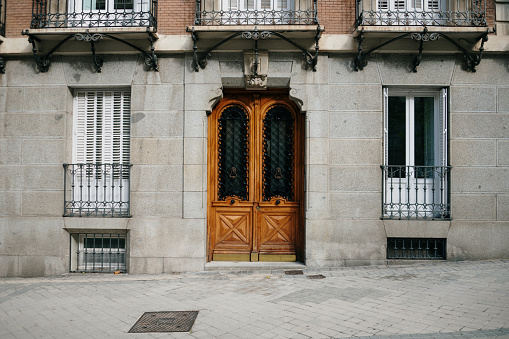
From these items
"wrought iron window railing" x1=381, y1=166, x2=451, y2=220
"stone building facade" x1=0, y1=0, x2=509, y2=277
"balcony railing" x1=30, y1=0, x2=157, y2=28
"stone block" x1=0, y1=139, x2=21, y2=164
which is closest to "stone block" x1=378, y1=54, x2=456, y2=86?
"stone building facade" x1=0, y1=0, x2=509, y2=277

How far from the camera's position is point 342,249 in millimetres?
9016

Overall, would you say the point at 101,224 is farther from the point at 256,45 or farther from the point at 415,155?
the point at 415,155

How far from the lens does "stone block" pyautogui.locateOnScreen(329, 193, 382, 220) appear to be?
9.05m

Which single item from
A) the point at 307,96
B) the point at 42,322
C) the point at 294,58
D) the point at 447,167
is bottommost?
the point at 42,322

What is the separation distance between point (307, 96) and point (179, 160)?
119 inches

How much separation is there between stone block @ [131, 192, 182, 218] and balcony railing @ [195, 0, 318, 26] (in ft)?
12.0

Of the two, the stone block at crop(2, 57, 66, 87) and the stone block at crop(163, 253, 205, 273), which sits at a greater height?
the stone block at crop(2, 57, 66, 87)

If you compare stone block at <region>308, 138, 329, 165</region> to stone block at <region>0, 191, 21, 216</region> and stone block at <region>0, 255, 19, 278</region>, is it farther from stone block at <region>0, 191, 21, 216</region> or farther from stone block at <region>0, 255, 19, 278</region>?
stone block at <region>0, 255, 19, 278</region>

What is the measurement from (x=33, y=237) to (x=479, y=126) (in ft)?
31.9

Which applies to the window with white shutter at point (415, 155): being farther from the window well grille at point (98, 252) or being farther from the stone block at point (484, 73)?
the window well grille at point (98, 252)

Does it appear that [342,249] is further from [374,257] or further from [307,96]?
[307,96]

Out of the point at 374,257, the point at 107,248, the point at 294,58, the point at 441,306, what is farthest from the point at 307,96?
the point at 107,248

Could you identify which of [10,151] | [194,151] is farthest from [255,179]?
[10,151]

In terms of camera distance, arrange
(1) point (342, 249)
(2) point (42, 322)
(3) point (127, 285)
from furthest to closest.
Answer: (1) point (342, 249), (3) point (127, 285), (2) point (42, 322)
